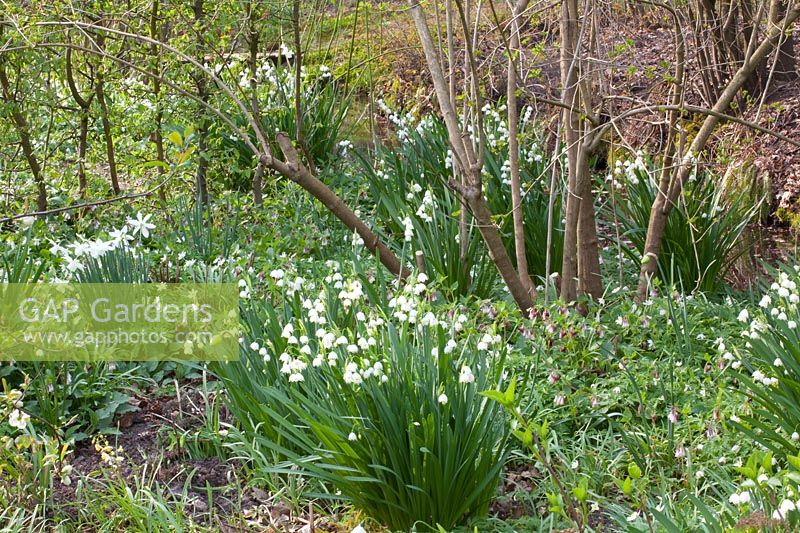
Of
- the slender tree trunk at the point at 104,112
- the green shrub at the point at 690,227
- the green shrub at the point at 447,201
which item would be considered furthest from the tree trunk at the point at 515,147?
the slender tree trunk at the point at 104,112

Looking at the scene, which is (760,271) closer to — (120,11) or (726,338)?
(726,338)

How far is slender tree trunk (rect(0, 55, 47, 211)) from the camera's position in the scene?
5.27 m

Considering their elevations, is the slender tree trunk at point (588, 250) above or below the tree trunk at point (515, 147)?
below

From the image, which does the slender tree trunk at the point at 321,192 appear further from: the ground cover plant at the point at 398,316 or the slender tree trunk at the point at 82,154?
the slender tree trunk at the point at 82,154

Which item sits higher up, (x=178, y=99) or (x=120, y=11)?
(x=120, y=11)

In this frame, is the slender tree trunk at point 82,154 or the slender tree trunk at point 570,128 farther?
the slender tree trunk at point 82,154

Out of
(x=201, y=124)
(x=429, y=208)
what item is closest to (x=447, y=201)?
(x=429, y=208)

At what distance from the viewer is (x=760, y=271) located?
18.7ft

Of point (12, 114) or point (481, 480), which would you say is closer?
point (481, 480)

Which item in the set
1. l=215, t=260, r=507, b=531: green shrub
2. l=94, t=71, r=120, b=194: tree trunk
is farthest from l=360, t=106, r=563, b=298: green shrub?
l=94, t=71, r=120, b=194: tree trunk

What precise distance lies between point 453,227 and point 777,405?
6.78 feet

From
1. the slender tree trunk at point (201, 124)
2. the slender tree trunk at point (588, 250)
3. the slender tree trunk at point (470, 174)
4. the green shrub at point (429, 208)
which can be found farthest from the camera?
the slender tree trunk at point (201, 124)

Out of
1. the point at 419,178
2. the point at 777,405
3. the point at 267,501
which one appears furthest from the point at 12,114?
the point at 777,405

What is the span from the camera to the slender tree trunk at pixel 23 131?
527cm
